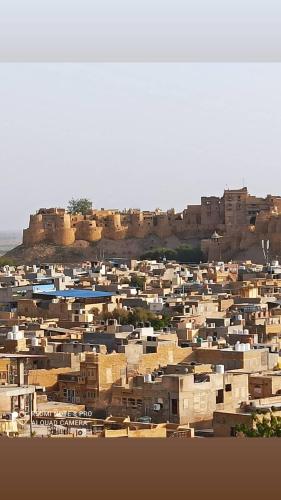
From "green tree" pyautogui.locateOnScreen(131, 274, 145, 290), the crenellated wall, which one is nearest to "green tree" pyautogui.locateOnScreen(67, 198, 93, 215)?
the crenellated wall

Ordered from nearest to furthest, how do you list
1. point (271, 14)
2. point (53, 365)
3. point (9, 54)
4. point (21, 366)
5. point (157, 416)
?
point (271, 14)
point (9, 54)
point (157, 416)
point (21, 366)
point (53, 365)

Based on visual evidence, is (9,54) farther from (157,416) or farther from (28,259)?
(28,259)

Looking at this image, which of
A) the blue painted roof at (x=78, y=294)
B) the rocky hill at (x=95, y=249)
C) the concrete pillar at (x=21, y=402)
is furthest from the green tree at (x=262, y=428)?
the rocky hill at (x=95, y=249)

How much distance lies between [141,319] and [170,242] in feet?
56.4

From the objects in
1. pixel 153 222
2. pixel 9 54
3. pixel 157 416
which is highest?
pixel 153 222

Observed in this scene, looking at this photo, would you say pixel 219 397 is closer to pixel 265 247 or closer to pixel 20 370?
pixel 20 370

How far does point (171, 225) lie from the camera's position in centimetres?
2820

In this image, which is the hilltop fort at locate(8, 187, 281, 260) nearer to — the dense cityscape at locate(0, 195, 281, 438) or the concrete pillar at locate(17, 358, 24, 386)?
the dense cityscape at locate(0, 195, 281, 438)

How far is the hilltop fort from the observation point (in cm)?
2603

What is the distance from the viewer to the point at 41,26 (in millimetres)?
2436

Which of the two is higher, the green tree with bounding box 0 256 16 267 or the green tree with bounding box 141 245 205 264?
the green tree with bounding box 141 245 205 264

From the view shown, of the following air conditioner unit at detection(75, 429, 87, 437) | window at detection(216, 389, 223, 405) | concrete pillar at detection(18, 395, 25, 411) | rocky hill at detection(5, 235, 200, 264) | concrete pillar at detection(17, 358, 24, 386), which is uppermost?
rocky hill at detection(5, 235, 200, 264)

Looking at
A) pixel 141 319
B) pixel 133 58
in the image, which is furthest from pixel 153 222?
pixel 133 58

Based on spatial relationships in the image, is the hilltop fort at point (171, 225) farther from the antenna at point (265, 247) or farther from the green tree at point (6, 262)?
the green tree at point (6, 262)
